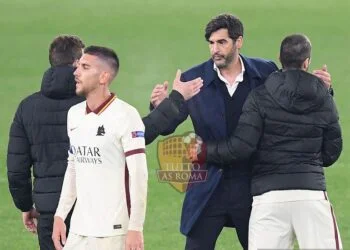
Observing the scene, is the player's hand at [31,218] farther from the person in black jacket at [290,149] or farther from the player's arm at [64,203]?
the person in black jacket at [290,149]

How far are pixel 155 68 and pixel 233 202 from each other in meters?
12.1

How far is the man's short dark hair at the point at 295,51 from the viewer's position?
24.7 ft

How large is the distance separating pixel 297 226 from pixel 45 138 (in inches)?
67.8

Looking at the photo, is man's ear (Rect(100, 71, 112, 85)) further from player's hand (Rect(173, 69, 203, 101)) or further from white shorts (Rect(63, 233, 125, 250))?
white shorts (Rect(63, 233, 125, 250))

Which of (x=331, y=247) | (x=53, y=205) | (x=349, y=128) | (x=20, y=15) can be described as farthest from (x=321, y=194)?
(x=20, y=15)

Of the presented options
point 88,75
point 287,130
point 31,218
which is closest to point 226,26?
point 287,130

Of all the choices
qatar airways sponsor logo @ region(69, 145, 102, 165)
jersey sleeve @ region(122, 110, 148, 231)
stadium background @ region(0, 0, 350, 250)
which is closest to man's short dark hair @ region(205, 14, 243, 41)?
jersey sleeve @ region(122, 110, 148, 231)

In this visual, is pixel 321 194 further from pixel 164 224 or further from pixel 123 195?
pixel 164 224

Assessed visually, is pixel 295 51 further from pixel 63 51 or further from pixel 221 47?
pixel 63 51

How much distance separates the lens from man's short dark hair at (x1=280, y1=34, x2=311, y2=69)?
7.52m

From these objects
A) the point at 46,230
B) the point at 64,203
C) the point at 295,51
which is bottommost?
the point at 46,230

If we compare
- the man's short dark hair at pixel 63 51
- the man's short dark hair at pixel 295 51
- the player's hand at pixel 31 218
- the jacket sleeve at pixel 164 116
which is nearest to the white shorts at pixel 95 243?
the jacket sleeve at pixel 164 116

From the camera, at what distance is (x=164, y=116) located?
789cm

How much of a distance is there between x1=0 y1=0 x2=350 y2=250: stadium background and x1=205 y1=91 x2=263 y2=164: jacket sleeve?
488 cm
